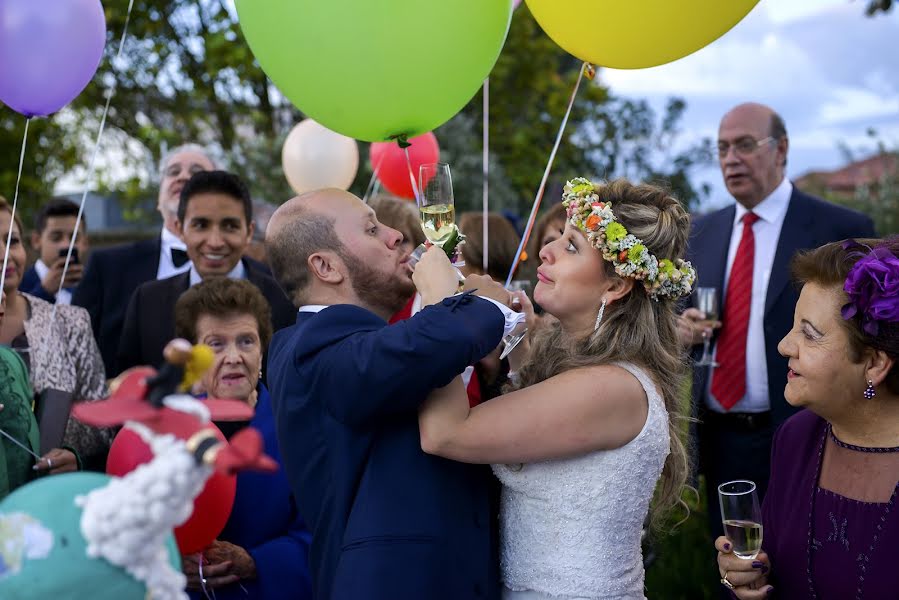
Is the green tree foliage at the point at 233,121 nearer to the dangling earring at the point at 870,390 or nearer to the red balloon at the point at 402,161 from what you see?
the red balloon at the point at 402,161

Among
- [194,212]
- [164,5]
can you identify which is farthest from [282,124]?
[194,212]

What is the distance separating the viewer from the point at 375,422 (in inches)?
94.6

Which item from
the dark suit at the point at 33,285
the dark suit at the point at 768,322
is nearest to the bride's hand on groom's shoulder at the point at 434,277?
the dark suit at the point at 768,322

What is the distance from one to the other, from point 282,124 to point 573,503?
10.8m

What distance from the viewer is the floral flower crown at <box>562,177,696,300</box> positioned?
8.34ft

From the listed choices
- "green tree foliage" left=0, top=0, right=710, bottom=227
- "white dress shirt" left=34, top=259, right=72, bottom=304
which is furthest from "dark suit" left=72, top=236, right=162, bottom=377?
"green tree foliage" left=0, top=0, right=710, bottom=227

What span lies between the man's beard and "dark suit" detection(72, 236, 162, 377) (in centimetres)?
275

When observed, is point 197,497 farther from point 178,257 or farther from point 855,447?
point 178,257

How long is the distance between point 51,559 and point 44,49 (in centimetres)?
227

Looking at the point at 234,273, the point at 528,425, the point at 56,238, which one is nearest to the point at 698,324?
the point at 528,425

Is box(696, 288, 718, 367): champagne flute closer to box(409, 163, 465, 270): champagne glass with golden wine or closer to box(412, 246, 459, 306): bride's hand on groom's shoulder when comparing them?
box(409, 163, 465, 270): champagne glass with golden wine

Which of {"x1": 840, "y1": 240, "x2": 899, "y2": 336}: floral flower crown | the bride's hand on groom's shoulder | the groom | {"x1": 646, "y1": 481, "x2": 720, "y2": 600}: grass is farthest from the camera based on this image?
{"x1": 646, "y1": 481, "x2": 720, "y2": 600}: grass

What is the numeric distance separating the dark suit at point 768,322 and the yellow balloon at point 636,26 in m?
1.79

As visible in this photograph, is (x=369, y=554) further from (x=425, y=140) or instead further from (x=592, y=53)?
(x=425, y=140)
